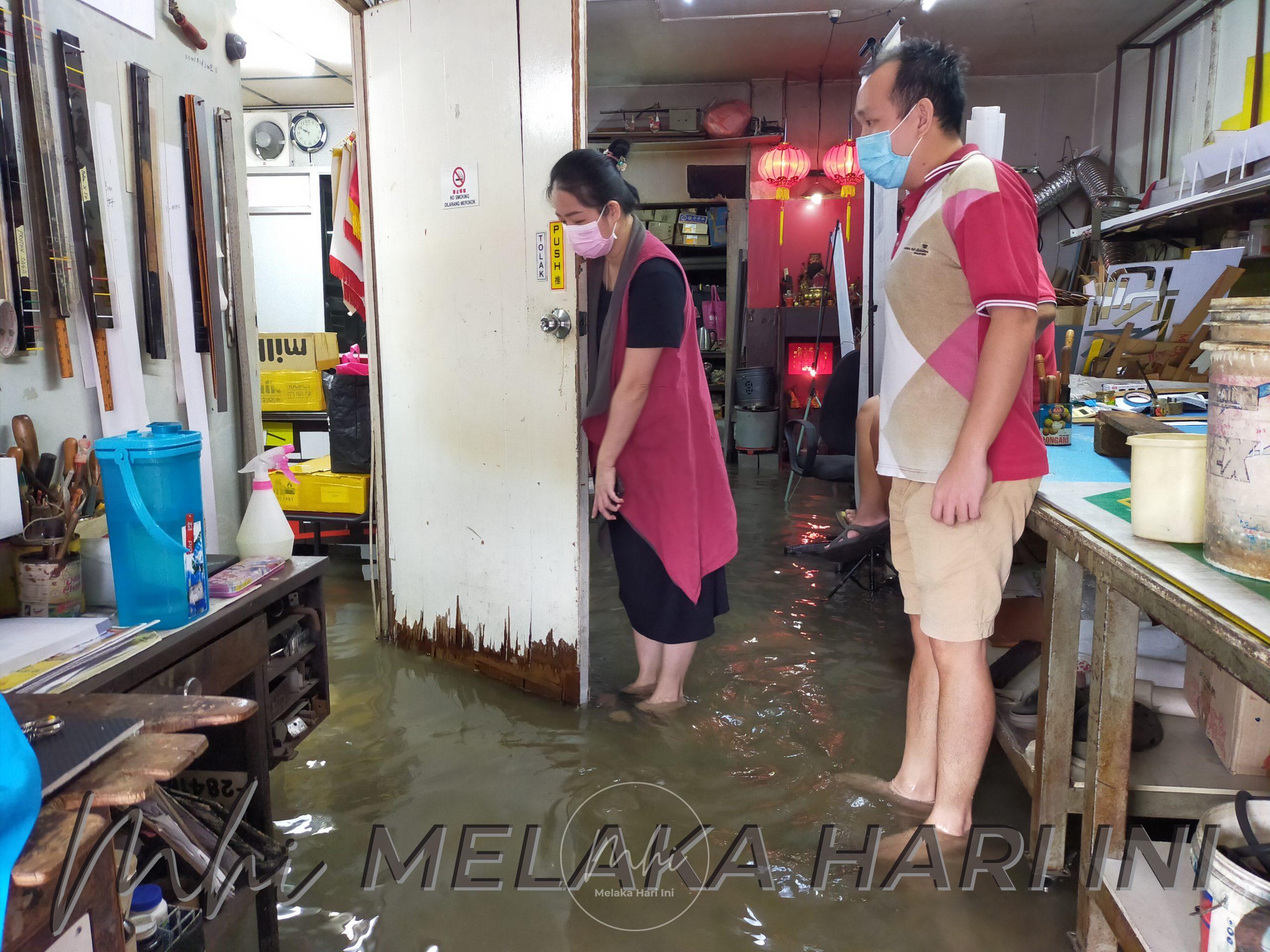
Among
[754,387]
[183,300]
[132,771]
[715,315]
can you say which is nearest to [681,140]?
[715,315]

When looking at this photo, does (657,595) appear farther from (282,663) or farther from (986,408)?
(986,408)

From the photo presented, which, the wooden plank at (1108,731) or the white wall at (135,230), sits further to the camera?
the white wall at (135,230)

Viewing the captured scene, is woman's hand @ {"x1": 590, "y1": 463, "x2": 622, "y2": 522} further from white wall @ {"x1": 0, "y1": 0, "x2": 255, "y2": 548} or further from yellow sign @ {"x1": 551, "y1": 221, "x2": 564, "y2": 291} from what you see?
white wall @ {"x1": 0, "y1": 0, "x2": 255, "y2": 548}

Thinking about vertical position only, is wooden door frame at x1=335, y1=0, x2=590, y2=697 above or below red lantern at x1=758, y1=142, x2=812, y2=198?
below

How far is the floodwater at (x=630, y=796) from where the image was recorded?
1639 millimetres

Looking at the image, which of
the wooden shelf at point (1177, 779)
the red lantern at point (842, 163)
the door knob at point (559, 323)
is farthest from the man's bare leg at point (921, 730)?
the red lantern at point (842, 163)

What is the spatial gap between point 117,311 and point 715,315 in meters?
6.68

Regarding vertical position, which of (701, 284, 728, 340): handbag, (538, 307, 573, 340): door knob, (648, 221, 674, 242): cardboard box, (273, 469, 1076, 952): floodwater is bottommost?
(273, 469, 1076, 952): floodwater

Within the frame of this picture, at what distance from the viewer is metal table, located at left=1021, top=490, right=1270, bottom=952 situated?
42.0 inches

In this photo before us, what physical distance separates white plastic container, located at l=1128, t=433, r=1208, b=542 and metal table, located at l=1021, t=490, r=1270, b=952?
0.25ft

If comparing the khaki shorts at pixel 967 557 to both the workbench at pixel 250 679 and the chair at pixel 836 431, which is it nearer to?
the workbench at pixel 250 679

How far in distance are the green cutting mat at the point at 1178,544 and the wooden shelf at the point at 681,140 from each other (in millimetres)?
6558

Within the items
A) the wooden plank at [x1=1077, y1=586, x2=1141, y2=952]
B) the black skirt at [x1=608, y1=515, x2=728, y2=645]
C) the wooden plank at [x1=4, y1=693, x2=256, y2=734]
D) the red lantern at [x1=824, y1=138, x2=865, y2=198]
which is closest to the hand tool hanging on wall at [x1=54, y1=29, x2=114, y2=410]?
the wooden plank at [x1=4, y1=693, x2=256, y2=734]

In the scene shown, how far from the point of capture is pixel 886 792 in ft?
6.91
